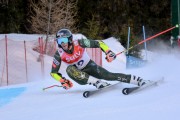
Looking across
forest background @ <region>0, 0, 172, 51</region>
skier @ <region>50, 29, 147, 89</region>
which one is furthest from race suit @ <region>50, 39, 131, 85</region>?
forest background @ <region>0, 0, 172, 51</region>

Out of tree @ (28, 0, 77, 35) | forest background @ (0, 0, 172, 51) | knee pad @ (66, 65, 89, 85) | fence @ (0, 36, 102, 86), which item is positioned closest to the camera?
knee pad @ (66, 65, 89, 85)

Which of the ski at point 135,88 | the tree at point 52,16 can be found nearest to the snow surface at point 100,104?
the ski at point 135,88

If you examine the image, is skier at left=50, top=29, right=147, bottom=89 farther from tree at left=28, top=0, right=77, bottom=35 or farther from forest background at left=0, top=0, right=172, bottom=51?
tree at left=28, top=0, right=77, bottom=35

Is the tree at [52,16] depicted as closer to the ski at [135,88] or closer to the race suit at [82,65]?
the race suit at [82,65]

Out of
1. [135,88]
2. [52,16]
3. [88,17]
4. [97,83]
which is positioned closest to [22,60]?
[52,16]

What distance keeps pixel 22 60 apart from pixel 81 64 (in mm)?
11534

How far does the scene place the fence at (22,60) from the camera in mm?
15422

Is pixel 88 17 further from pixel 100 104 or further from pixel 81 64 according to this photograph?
pixel 100 104

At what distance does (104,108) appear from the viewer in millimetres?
5066

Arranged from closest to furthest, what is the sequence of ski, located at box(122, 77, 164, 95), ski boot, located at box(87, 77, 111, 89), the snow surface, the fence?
the snow surface, ski, located at box(122, 77, 164, 95), ski boot, located at box(87, 77, 111, 89), the fence

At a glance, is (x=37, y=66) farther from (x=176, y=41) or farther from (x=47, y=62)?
(x=176, y=41)

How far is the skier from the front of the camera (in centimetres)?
617

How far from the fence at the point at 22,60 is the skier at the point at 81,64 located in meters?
8.05

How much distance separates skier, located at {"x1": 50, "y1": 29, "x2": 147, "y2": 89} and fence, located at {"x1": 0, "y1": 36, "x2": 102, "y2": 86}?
8050 millimetres
